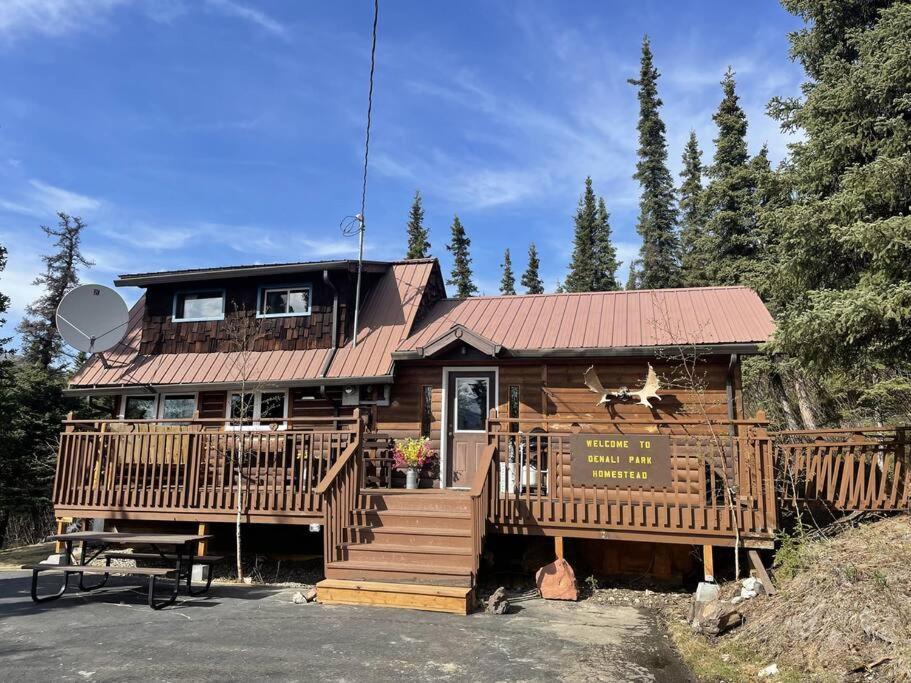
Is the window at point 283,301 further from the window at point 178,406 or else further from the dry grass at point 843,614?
the dry grass at point 843,614

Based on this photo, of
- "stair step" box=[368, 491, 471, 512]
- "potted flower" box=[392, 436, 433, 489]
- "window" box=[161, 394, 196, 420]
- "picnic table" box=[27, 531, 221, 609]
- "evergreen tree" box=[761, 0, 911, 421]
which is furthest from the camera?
"window" box=[161, 394, 196, 420]

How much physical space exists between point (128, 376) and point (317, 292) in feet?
13.6

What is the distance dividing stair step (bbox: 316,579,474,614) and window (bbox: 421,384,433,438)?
4.00 metres

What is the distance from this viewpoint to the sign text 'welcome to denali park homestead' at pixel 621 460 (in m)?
7.95

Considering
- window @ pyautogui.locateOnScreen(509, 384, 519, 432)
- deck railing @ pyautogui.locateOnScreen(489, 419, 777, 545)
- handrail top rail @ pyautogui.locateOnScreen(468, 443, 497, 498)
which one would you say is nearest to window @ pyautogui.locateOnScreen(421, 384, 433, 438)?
window @ pyautogui.locateOnScreen(509, 384, 519, 432)

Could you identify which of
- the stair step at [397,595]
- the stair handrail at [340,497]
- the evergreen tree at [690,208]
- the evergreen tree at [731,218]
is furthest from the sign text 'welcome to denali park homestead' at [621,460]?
the evergreen tree at [690,208]

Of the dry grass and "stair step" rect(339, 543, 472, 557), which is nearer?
the dry grass

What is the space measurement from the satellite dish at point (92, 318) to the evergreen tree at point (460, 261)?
99.8 feet

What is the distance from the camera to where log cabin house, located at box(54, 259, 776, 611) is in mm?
7824

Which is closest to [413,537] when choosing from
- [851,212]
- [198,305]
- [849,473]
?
[849,473]

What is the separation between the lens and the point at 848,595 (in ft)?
17.1

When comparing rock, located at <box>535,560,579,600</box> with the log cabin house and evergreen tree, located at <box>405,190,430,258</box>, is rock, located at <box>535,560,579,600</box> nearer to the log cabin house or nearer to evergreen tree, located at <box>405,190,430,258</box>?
the log cabin house

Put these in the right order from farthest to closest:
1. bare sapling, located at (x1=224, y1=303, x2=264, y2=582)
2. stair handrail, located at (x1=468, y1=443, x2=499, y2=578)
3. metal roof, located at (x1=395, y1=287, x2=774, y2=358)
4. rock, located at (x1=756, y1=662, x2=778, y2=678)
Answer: bare sapling, located at (x1=224, y1=303, x2=264, y2=582) < metal roof, located at (x1=395, y1=287, x2=774, y2=358) < stair handrail, located at (x1=468, y1=443, x2=499, y2=578) < rock, located at (x1=756, y1=662, x2=778, y2=678)

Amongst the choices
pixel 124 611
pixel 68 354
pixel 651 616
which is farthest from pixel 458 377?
pixel 68 354
